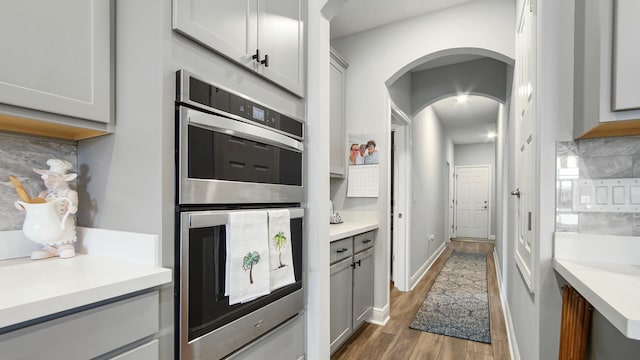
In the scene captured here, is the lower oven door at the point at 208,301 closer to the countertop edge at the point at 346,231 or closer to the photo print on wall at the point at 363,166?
the countertop edge at the point at 346,231

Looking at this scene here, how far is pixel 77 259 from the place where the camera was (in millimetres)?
1056

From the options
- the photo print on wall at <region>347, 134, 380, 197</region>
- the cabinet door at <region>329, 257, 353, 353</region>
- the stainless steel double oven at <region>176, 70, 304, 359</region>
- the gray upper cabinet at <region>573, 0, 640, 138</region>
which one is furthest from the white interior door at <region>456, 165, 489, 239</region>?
the stainless steel double oven at <region>176, 70, 304, 359</region>

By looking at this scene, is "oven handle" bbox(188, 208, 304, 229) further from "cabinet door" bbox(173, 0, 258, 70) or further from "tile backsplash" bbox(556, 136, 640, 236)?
"tile backsplash" bbox(556, 136, 640, 236)

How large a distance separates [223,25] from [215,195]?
639 mm

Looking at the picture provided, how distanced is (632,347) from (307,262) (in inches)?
48.1

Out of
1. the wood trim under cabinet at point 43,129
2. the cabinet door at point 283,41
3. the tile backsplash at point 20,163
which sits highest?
the cabinet door at point 283,41

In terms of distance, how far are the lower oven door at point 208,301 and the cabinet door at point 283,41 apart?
2.32 ft

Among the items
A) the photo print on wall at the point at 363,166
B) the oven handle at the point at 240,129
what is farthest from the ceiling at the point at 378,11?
the oven handle at the point at 240,129

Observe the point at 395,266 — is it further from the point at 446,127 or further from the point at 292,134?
the point at 446,127

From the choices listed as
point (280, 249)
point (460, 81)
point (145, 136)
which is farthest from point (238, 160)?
point (460, 81)

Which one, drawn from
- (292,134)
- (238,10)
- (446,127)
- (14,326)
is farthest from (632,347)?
(446,127)

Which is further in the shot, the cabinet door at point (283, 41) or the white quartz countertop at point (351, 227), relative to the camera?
the white quartz countertop at point (351, 227)

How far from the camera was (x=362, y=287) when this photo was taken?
2.56 metres

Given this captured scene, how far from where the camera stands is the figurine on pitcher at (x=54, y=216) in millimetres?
1025
